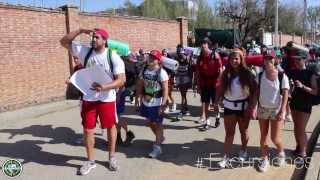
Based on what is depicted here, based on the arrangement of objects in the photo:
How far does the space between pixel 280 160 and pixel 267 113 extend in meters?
0.77

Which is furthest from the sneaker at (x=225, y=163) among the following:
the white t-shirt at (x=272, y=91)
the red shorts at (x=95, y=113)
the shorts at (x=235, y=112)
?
the red shorts at (x=95, y=113)

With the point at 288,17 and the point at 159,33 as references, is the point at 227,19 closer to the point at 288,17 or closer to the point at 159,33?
the point at 288,17

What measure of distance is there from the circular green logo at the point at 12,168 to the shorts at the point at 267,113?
343 centimetres

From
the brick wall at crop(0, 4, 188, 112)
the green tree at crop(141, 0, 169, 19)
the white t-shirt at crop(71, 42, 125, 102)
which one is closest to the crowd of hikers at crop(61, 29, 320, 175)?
the white t-shirt at crop(71, 42, 125, 102)

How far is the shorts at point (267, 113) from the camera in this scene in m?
7.23

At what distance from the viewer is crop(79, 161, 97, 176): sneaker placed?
7.11 metres

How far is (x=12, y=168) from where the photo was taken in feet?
24.1

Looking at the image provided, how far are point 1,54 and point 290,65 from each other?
837 cm

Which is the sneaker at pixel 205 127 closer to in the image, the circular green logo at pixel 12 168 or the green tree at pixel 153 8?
the circular green logo at pixel 12 168

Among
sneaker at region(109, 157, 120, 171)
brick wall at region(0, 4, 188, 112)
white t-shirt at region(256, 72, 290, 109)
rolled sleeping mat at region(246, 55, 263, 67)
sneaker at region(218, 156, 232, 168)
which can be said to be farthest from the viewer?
brick wall at region(0, 4, 188, 112)

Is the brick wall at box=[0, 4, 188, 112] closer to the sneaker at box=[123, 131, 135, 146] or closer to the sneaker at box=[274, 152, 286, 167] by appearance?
the sneaker at box=[123, 131, 135, 146]

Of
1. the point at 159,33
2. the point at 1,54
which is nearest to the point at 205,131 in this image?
the point at 1,54

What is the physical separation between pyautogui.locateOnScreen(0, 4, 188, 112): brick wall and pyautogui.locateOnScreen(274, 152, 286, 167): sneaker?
8244 mm

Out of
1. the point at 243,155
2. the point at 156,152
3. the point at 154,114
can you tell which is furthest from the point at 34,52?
the point at 243,155
